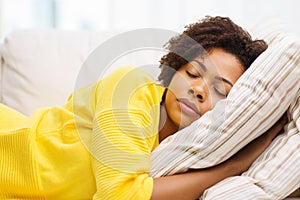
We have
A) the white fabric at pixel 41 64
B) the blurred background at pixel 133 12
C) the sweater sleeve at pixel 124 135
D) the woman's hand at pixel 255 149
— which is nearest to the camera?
the sweater sleeve at pixel 124 135

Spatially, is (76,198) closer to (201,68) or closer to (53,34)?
(201,68)

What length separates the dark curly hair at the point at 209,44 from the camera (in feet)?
4.48

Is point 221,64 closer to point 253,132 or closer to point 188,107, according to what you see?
point 188,107

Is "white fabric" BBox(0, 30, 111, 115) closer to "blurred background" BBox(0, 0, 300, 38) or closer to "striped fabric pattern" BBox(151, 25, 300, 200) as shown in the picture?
"blurred background" BBox(0, 0, 300, 38)

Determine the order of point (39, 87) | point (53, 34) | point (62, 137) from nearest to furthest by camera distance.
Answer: point (62, 137) < point (39, 87) < point (53, 34)

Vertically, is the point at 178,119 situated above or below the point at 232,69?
below

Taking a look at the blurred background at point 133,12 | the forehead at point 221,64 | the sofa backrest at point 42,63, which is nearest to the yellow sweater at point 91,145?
the forehead at point 221,64

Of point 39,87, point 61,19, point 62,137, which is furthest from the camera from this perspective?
point 61,19

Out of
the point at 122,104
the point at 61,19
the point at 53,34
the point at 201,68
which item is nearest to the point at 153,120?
the point at 122,104

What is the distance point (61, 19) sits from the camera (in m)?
2.75

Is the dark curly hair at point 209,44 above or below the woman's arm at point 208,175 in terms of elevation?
above

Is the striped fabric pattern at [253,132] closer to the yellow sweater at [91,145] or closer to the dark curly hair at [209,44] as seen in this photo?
the yellow sweater at [91,145]

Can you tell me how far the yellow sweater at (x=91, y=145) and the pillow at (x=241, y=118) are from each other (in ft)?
0.24

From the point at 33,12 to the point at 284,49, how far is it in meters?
1.88
